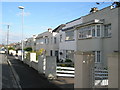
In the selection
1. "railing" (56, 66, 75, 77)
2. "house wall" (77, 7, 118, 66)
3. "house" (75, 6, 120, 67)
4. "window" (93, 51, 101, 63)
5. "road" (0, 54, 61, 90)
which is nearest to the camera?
"road" (0, 54, 61, 90)

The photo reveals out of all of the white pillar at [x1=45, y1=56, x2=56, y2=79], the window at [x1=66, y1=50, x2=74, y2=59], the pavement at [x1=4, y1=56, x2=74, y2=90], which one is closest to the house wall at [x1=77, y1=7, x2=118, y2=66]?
the window at [x1=66, y1=50, x2=74, y2=59]

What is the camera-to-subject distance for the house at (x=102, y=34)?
1605cm

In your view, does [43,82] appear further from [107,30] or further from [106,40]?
[107,30]

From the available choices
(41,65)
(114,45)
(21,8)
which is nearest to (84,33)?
(114,45)

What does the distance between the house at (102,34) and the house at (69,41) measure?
394cm

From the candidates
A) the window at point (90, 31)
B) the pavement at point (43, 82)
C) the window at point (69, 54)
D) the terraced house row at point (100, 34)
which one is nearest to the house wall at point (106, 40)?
the terraced house row at point (100, 34)

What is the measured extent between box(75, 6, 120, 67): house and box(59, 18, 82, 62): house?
394cm

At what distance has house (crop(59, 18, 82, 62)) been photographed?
2408cm

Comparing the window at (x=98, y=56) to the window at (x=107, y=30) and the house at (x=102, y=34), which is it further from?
the window at (x=107, y=30)

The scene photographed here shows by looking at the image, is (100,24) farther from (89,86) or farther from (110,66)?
(110,66)

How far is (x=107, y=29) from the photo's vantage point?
1736 cm

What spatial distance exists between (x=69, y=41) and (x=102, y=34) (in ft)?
28.3

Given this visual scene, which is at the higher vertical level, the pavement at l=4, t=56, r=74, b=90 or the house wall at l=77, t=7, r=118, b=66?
the house wall at l=77, t=7, r=118, b=66

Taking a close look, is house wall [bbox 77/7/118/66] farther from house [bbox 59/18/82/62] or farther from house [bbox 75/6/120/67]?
house [bbox 59/18/82/62]
